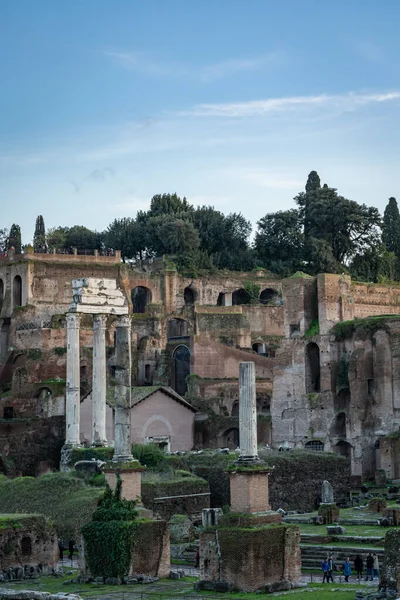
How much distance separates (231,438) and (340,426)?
534 centimetres

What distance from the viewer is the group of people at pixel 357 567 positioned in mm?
28777

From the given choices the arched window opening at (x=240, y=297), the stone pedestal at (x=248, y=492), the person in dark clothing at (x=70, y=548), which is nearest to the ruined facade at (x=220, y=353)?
the arched window opening at (x=240, y=297)

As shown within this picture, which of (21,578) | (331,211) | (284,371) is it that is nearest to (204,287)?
(331,211)

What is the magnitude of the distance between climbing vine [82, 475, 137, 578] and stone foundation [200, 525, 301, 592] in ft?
8.07

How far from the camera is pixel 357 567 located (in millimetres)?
30000

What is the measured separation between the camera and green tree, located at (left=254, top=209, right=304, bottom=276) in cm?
7675

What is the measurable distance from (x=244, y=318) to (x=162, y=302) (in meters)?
5.81

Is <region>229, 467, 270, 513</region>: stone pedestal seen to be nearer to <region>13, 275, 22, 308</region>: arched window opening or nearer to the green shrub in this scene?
the green shrub

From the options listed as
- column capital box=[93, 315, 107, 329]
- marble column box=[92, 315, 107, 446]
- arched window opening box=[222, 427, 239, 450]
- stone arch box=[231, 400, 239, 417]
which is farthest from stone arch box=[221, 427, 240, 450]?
column capital box=[93, 315, 107, 329]

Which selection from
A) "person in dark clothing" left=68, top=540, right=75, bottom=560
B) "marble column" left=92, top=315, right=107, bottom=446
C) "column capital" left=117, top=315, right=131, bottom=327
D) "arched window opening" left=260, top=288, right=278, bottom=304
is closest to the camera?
"person in dark clothing" left=68, top=540, right=75, bottom=560

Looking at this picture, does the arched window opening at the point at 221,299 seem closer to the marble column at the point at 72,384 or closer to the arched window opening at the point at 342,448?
the arched window opening at the point at 342,448

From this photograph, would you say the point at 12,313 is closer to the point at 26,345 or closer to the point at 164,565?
the point at 26,345

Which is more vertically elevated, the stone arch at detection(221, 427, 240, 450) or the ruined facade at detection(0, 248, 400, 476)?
the ruined facade at detection(0, 248, 400, 476)

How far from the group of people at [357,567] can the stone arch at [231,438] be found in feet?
91.8
